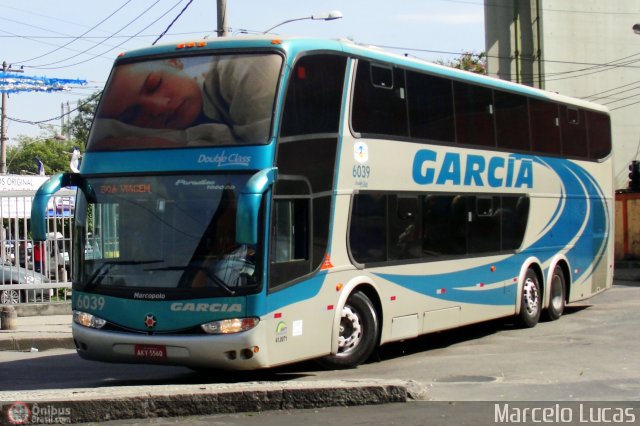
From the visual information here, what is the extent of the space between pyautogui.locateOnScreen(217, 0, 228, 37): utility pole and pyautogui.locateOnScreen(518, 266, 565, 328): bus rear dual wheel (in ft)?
30.5

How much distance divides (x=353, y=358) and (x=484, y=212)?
4.50m

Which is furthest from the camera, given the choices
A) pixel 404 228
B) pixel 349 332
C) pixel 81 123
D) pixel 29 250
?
pixel 81 123

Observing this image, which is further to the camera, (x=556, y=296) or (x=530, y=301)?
(x=556, y=296)

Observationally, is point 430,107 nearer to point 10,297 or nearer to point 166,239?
point 166,239

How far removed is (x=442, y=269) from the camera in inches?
552

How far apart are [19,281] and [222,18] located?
7.60 metres

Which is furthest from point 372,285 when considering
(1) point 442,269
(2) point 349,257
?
(1) point 442,269

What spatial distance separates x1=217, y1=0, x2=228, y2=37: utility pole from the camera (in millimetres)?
21781

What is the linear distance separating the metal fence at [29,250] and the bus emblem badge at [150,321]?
8.84 meters

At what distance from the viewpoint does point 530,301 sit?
1694cm

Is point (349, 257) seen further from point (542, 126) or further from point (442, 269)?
point (542, 126)

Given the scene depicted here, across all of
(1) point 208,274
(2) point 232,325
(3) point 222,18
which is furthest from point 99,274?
(3) point 222,18

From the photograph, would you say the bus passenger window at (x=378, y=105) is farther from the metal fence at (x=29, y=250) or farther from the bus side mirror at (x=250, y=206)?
the metal fence at (x=29, y=250)

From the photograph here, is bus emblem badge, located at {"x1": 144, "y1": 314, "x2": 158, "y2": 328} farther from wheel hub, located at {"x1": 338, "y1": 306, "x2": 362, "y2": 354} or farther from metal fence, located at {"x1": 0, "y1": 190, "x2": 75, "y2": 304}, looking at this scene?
metal fence, located at {"x1": 0, "y1": 190, "x2": 75, "y2": 304}
